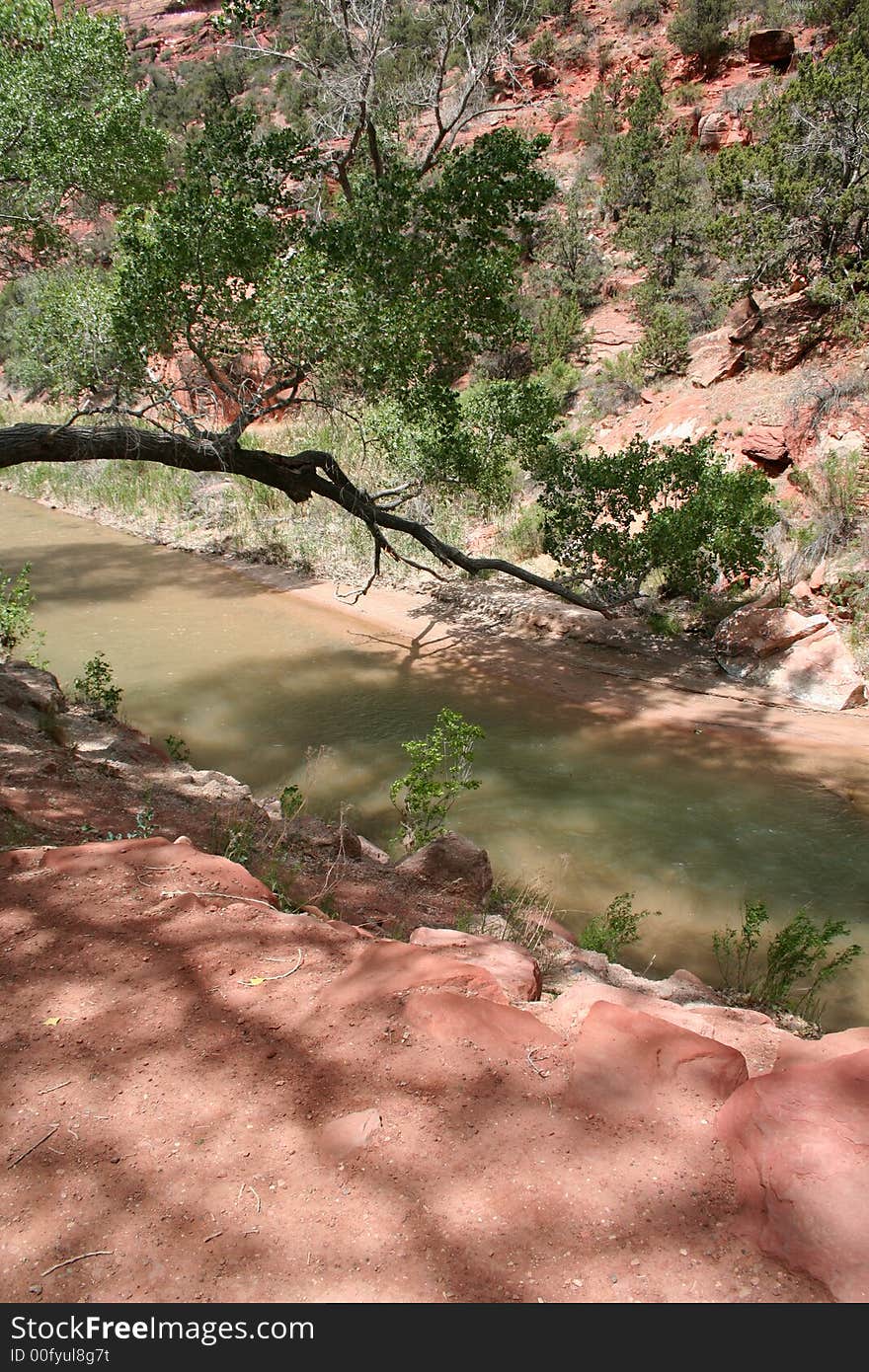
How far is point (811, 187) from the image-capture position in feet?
38.1

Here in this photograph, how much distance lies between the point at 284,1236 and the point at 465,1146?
0.43m

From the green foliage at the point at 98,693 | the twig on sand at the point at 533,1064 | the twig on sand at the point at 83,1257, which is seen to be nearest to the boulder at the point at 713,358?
the green foliage at the point at 98,693

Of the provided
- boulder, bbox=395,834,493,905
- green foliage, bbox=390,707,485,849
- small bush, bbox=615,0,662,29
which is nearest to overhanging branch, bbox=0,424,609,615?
green foliage, bbox=390,707,485,849

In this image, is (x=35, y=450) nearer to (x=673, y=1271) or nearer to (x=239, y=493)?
(x=673, y=1271)

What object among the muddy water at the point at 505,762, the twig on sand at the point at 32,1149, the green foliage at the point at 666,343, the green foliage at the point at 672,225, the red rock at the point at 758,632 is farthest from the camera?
the green foliage at the point at 672,225

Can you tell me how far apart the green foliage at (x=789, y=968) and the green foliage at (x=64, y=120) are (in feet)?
27.4

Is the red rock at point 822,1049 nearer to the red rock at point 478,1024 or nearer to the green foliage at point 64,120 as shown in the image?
the red rock at point 478,1024

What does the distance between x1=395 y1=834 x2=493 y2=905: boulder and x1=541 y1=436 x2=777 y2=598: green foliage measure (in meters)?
5.38

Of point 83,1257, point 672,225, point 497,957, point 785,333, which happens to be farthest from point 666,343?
point 83,1257

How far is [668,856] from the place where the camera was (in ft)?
19.0

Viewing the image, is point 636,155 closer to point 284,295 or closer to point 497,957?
point 284,295

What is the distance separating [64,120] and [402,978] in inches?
341

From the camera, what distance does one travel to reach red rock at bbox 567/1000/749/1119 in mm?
1971

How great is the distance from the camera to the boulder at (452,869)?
4.45 metres
